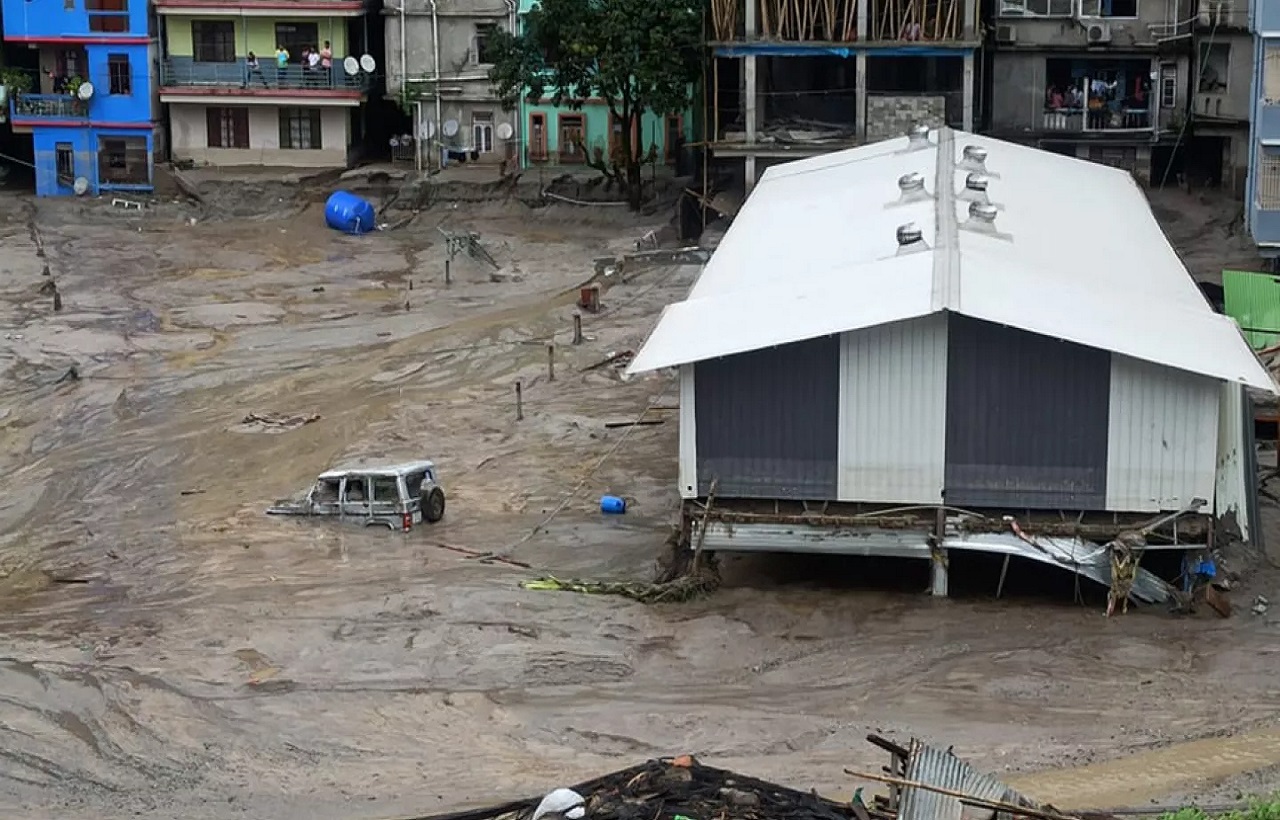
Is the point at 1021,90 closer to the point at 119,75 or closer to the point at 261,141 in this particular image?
the point at 261,141

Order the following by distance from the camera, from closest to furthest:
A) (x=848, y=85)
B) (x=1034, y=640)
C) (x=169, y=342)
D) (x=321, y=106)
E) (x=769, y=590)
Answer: (x=1034, y=640) < (x=769, y=590) < (x=169, y=342) < (x=848, y=85) < (x=321, y=106)

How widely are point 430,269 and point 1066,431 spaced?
26.4 m

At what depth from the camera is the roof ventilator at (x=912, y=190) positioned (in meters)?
34.7

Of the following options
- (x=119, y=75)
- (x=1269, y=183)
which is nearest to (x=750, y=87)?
(x=1269, y=183)

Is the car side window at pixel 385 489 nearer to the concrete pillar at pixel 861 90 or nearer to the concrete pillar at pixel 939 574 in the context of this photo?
the concrete pillar at pixel 939 574

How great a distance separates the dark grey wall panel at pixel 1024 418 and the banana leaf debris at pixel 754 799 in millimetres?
9837

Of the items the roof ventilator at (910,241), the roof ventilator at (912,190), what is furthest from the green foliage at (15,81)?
the roof ventilator at (910,241)

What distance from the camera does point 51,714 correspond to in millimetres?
24906

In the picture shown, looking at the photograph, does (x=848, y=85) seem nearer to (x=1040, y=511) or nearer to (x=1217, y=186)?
(x=1217, y=186)

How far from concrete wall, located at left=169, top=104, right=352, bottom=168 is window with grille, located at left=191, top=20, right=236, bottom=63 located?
1459mm

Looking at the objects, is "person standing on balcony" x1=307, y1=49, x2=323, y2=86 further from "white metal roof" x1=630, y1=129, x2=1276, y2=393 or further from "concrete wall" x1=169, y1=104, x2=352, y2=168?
"white metal roof" x1=630, y1=129, x2=1276, y2=393

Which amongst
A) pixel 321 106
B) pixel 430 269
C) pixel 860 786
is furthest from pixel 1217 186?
pixel 860 786

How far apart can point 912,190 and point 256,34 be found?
3123 centimetres

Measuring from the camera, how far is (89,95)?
60844 millimetres
